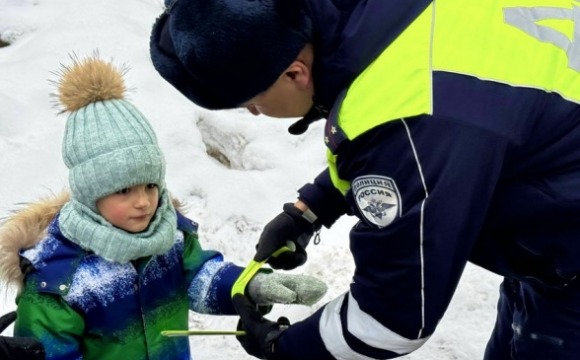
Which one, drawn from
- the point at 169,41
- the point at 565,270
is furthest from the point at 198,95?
the point at 565,270

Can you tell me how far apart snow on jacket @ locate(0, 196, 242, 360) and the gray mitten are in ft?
0.38

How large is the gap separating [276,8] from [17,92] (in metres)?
3.68

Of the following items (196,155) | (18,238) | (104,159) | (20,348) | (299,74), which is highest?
(299,74)

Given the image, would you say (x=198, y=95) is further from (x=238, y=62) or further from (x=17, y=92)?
(x=17, y=92)

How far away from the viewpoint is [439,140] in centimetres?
133

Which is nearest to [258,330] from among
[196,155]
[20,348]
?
[20,348]

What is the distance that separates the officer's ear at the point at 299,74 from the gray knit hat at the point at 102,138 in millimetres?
725

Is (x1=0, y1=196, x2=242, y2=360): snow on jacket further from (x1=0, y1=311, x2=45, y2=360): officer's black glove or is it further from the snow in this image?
the snow

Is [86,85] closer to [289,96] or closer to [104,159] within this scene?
[104,159]

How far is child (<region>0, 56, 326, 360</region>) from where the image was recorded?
6.82 ft

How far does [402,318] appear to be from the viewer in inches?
59.9

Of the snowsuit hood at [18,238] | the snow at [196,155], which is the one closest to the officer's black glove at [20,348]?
the snowsuit hood at [18,238]

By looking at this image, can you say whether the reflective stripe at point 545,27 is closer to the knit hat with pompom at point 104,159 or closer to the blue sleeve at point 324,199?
the blue sleeve at point 324,199

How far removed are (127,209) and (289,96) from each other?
30.1 inches
